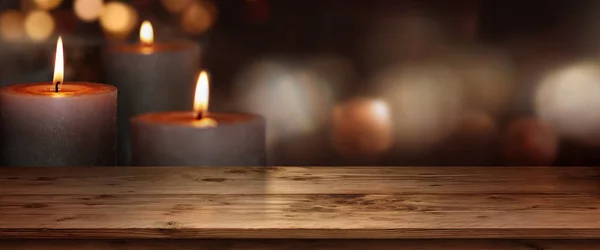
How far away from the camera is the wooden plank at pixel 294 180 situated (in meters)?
0.75

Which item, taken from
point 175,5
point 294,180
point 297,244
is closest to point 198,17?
point 175,5

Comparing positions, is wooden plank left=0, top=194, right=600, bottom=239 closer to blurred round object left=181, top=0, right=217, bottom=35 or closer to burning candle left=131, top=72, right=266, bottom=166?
burning candle left=131, top=72, right=266, bottom=166

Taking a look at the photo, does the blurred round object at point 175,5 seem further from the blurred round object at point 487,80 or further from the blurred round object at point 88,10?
the blurred round object at point 487,80

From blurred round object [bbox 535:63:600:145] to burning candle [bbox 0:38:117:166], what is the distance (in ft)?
1.53

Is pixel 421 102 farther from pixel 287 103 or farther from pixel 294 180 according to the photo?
pixel 294 180

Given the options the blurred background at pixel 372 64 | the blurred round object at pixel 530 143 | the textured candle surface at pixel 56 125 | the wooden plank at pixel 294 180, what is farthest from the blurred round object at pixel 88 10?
the blurred round object at pixel 530 143

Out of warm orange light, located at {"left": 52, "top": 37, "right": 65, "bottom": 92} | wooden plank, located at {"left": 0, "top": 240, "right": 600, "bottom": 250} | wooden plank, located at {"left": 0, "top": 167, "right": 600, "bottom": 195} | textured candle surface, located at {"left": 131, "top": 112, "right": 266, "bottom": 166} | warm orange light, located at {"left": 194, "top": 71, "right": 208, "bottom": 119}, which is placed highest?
warm orange light, located at {"left": 52, "top": 37, "right": 65, "bottom": 92}

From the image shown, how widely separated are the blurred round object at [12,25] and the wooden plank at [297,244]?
368mm

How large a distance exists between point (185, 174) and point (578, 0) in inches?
18.5

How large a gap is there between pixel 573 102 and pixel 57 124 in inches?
21.7

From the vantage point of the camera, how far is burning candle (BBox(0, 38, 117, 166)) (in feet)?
2.75

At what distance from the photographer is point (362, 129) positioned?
39.1 inches

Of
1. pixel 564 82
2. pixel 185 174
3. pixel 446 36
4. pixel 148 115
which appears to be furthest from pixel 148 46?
pixel 564 82

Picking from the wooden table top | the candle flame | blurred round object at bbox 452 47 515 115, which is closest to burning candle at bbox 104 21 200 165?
the candle flame
